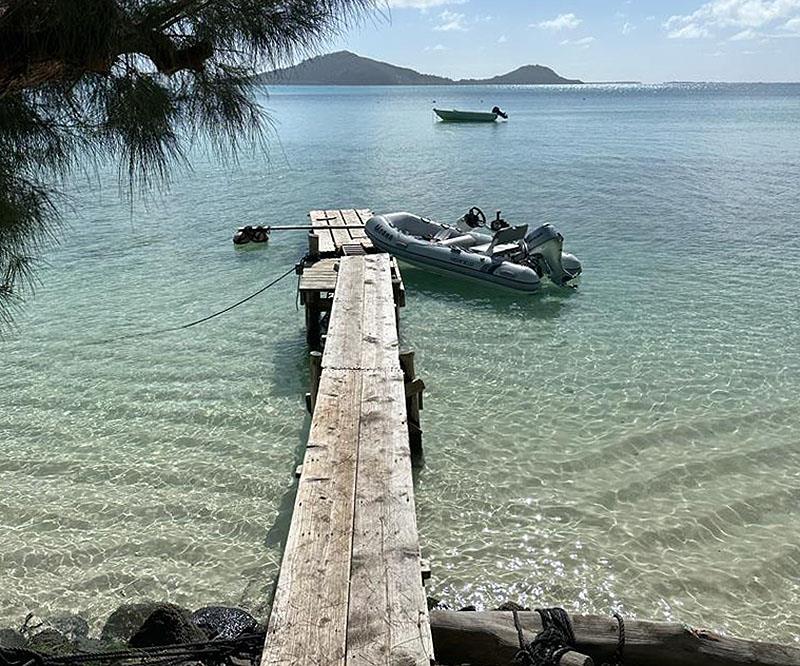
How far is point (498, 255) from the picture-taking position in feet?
40.1

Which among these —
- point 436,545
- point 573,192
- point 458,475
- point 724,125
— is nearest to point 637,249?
point 573,192

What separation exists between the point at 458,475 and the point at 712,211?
1565cm

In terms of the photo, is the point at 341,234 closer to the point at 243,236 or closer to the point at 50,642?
the point at 243,236

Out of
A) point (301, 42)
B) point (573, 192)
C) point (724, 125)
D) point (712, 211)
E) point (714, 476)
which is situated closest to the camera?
point (301, 42)

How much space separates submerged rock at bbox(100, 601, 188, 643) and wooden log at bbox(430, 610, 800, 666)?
178 cm

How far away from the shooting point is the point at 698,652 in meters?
3.19

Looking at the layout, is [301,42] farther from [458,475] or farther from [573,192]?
[573,192]

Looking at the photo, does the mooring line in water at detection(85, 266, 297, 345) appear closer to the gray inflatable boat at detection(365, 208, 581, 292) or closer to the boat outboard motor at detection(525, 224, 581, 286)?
the gray inflatable boat at detection(365, 208, 581, 292)

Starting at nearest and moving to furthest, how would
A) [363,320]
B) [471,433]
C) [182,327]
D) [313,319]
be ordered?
[363,320]
[471,433]
[313,319]
[182,327]

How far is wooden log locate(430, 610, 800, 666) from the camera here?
3.18 metres

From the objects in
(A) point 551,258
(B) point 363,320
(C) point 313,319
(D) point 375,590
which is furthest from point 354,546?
(A) point 551,258

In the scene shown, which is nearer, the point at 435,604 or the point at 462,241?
the point at 435,604

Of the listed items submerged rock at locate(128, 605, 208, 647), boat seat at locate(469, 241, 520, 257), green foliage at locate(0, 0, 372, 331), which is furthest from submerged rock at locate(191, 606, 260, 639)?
boat seat at locate(469, 241, 520, 257)

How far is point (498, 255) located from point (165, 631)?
30.8 ft
